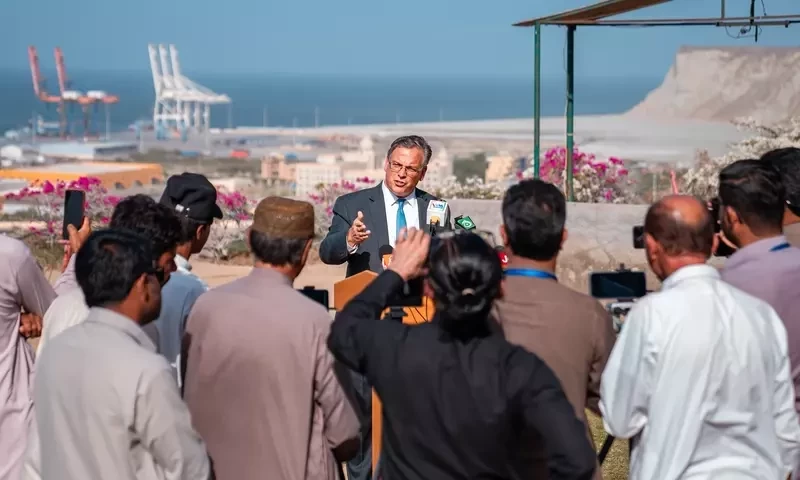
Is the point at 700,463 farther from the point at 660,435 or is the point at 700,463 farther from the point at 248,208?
the point at 248,208

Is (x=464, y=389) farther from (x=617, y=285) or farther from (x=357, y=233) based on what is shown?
(x=357, y=233)

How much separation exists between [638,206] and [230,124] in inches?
5718

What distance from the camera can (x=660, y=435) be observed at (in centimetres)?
352

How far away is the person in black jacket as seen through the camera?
3125mm

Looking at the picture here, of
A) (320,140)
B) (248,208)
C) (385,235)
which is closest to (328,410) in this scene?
(385,235)

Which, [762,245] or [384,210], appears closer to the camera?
[762,245]

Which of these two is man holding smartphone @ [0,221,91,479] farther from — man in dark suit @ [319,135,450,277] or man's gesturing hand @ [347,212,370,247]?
man in dark suit @ [319,135,450,277]

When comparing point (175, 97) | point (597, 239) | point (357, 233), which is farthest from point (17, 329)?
point (175, 97)

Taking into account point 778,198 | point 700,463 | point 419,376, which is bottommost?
point 700,463

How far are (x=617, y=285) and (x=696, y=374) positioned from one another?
2.52 ft

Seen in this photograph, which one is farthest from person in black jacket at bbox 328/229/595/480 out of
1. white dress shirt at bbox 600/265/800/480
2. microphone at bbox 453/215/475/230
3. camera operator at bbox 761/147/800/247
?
camera operator at bbox 761/147/800/247

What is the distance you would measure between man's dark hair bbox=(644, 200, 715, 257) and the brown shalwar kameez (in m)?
1.05

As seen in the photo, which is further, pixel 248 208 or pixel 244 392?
pixel 248 208

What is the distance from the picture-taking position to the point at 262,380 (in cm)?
374
